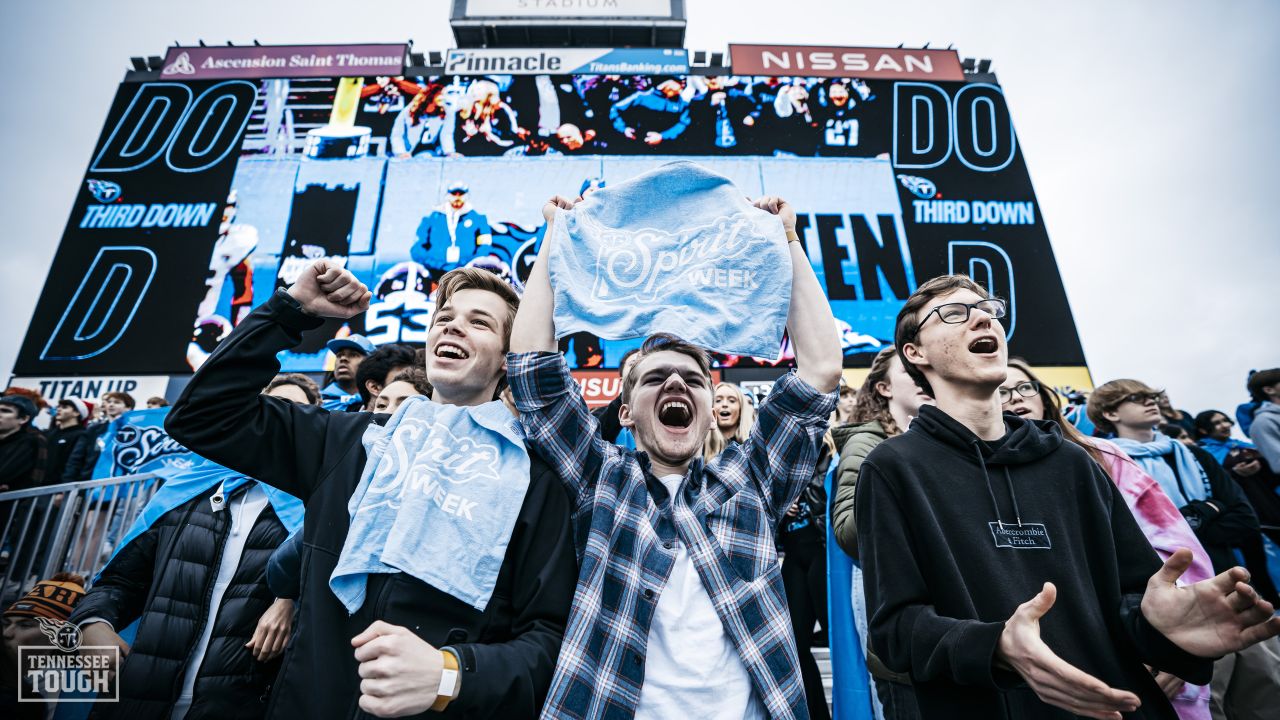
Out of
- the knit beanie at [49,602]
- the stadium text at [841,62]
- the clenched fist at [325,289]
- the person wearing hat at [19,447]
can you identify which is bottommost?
the knit beanie at [49,602]

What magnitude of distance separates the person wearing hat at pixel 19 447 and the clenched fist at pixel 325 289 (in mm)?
5407

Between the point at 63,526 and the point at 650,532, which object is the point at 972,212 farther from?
the point at 63,526

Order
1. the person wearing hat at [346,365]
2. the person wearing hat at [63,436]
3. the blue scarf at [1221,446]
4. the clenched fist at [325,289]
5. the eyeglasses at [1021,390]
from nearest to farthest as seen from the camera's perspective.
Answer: the clenched fist at [325,289] → the eyeglasses at [1021,390] → the person wearing hat at [346,365] → the blue scarf at [1221,446] → the person wearing hat at [63,436]

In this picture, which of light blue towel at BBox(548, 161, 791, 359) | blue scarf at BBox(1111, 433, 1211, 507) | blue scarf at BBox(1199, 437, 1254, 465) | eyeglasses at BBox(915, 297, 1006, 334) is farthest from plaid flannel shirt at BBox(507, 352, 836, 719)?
blue scarf at BBox(1199, 437, 1254, 465)

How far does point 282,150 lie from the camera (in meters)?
12.9

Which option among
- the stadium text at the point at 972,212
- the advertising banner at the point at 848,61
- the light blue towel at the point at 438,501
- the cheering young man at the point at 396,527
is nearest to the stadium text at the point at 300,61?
the advertising banner at the point at 848,61

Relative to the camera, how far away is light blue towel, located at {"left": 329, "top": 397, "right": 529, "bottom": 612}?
154 centimetres

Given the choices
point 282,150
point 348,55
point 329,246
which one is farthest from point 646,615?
point 348,55

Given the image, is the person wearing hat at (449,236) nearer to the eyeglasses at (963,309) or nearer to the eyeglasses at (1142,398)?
the eyeglasses at (1142,398)

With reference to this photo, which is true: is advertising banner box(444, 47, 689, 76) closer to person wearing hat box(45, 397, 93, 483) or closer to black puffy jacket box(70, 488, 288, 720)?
person wearing hat box(45, 397, 93, 483)

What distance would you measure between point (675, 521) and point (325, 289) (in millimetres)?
1315

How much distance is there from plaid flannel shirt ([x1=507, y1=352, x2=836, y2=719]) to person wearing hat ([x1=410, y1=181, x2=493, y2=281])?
10454mm

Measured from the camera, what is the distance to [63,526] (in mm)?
3996

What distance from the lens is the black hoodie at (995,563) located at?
143 cm
